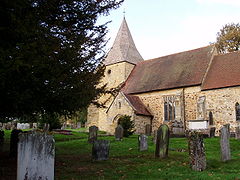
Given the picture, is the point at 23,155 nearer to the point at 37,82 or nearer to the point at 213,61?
the point at 37,82

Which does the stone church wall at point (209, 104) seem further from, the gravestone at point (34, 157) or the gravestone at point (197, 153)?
the gravestone at point (34, 157)

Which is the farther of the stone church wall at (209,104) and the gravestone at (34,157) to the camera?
the stone church wall at (209,104)

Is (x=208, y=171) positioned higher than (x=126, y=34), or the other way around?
(x=126, y=34)

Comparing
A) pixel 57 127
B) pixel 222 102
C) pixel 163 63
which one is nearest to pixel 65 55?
pixel 222 102

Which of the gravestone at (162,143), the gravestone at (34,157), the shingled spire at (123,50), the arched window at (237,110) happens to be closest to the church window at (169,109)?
the arched window at (237,110)

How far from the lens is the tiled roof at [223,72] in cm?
1936

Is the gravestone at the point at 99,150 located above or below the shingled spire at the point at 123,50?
below

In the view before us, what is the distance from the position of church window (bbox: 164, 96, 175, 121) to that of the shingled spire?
7814mm

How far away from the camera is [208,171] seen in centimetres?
695

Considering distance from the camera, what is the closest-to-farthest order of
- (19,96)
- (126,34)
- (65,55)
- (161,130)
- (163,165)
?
(19,96) < (65,55) < (163,165) < (161,130) < (126,34)

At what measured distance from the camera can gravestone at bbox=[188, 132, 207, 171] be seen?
7.05 meters

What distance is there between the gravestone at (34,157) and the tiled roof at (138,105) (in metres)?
17.0

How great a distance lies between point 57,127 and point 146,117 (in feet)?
27.2

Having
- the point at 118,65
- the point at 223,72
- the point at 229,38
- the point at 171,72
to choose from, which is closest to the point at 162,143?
the point at 223,72
